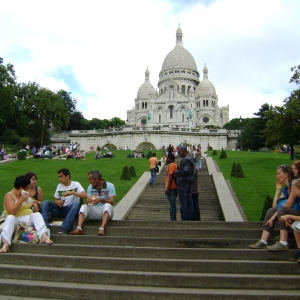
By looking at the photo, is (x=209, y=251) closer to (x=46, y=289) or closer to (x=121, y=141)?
(x=46, y=289)

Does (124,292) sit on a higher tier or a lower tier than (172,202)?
lower

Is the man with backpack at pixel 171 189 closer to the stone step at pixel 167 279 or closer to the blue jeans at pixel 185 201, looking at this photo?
the blue jeans at pixel 185 201

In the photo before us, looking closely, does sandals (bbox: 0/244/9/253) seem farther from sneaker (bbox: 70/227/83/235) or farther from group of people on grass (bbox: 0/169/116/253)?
sneaker (bbox: 70/227/83/235)

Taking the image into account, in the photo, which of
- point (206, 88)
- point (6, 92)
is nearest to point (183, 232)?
point (6, 92)

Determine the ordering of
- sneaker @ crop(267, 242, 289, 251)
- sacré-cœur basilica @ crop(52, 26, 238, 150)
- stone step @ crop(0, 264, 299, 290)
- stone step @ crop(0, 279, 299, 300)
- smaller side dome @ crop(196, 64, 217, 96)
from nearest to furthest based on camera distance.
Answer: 1. stone step @ crop(0, 279, 299, 300)
2. stone step @ crop(0, 264, 299, 290)
3. sneaker @ crop(267, 242, 289, 251)
4. sacré-cœur basilica @ crop(52, 26, 238, 150)
5. smaller side dome @ crop(196, 64, 217, 96)

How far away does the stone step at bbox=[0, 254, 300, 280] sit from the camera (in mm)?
6324

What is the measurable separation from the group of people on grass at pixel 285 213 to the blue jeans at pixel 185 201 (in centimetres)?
250

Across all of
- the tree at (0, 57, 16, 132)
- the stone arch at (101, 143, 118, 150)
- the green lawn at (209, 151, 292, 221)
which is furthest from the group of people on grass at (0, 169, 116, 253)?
the stone arch at (101, 143, 118, 150)

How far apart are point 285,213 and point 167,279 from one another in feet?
8.15

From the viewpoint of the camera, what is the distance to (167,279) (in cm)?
605

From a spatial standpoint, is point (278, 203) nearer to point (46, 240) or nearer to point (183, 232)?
point (183, 232)

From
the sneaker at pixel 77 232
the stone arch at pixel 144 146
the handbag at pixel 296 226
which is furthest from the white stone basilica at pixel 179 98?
the handbag at pixel 296 226

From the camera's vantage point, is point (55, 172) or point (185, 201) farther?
point (55, 172)

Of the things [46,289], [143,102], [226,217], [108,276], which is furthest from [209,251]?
[143,102]
